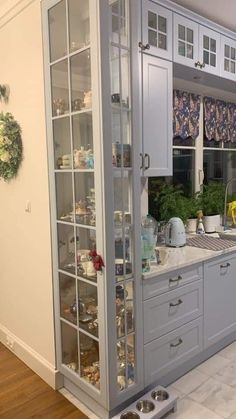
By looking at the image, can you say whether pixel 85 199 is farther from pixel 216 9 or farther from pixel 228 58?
pixel 228 58

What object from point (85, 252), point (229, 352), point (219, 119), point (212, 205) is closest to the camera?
point (85, 252)

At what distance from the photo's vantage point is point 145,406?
198cm

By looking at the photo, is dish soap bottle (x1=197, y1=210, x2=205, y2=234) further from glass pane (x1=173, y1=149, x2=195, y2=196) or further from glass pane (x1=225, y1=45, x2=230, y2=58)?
glass pane (x1=225, y1=45, x2=230, y2=58)

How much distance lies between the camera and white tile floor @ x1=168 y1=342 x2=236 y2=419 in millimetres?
2033

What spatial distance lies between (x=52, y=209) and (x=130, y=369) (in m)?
1.11

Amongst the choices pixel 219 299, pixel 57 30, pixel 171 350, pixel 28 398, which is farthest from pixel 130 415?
pixel 57 30

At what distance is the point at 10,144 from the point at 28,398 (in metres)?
1.73

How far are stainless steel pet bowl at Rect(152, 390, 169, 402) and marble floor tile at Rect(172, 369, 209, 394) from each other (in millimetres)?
239

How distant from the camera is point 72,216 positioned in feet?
6.74

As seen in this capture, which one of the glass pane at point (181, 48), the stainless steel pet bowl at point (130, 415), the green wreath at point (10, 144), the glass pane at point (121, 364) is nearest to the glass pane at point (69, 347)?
the glass pane at point (121, 364)

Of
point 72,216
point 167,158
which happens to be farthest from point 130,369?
point 167,158

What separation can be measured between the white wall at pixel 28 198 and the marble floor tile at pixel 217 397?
3.37 feet

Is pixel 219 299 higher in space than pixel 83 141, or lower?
lower

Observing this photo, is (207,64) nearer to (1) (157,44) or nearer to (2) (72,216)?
(1) (157,44)
